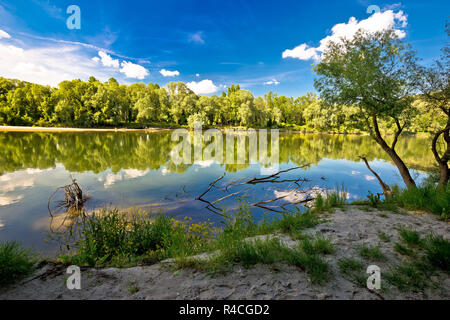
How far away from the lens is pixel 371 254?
4.08 metres

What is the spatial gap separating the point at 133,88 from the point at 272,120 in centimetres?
6844

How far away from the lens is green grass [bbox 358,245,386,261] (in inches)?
157

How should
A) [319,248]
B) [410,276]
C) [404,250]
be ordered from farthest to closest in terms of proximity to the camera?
[319,248]
[404,250]
[410,276]

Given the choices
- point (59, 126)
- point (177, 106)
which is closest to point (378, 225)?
point (177, 106)

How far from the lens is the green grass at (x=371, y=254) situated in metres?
3.99

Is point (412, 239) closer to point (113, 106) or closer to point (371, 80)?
point (371, 80)

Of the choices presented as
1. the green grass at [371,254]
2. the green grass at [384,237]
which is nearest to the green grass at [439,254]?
the green grass at [371,254]

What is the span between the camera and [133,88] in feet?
300

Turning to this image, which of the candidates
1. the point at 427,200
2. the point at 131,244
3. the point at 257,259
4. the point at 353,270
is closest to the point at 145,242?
the point at 131,244

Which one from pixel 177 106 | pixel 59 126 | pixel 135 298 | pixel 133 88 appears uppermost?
pixel 133 88
